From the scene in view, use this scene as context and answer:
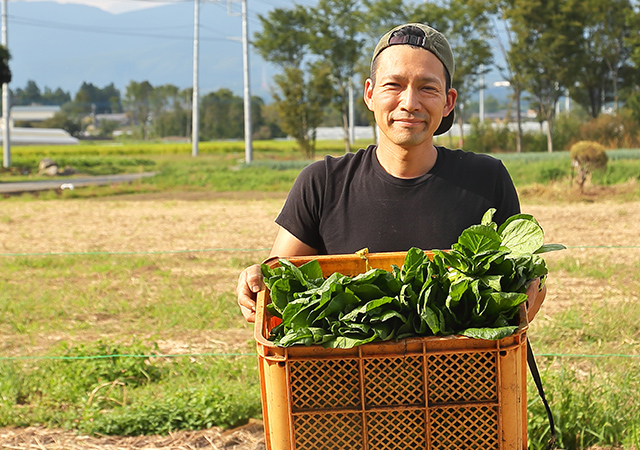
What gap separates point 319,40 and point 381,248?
4038 cm

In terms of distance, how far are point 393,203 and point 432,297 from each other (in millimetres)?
762

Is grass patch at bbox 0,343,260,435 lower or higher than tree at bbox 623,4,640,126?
lower

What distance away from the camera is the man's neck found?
2299 mm

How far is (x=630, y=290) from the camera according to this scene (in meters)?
6.65

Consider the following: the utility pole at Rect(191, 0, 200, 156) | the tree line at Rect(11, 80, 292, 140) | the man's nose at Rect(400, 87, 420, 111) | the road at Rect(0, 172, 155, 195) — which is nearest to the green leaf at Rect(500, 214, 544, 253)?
the man's nose at Rect(400, 87, 420, 111)

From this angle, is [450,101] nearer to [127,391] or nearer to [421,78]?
[421,78]

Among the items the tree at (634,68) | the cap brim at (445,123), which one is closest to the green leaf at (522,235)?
the cap brim at (445,123)

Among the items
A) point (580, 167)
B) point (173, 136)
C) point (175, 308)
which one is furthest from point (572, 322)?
point (173, 136)

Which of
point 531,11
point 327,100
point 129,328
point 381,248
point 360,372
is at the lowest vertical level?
point 129,328

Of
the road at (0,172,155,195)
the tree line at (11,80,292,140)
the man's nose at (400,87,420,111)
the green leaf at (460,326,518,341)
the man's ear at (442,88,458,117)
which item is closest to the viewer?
the green leaf at (460,326,518,341)

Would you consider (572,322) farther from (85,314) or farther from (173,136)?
(173,136)

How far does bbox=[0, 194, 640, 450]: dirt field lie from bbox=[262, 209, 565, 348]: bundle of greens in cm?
214

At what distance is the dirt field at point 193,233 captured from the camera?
3.68 metres

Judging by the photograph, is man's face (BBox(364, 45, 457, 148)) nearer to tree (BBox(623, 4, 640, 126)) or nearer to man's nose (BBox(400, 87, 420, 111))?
man's nose (BBox(400, 87, 420, 111))
